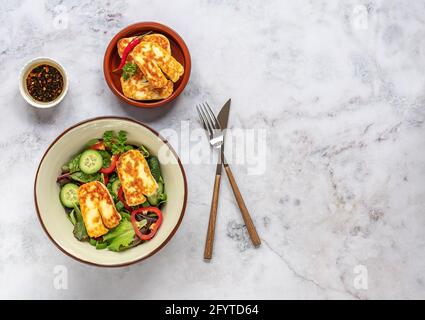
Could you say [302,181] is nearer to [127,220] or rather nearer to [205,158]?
[205,158]

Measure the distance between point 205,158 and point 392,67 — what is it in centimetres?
106

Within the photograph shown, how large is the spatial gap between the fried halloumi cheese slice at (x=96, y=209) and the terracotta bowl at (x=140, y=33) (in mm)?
449

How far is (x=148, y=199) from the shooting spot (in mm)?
2514

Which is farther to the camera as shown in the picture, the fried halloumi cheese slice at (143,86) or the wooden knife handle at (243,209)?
the wooden knife handle at (243,209)

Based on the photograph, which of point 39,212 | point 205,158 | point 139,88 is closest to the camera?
point 39,212

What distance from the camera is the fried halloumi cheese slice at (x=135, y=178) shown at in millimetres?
2428

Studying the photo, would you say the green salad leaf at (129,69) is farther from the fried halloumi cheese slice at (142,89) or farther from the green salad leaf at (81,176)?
the green salad leaf at (81,176)

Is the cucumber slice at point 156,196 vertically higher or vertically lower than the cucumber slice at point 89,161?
lower

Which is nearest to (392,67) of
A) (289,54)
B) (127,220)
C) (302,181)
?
(289,54)

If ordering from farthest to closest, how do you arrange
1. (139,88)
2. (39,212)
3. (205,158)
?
1. (205,158)
2. (139,88)
3. (39,212)

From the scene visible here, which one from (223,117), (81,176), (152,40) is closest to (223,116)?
(223,117)

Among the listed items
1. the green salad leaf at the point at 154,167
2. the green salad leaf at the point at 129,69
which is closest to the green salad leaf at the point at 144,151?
the green salad leaf at the point at 154,167

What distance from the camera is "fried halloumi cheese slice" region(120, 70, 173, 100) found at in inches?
101

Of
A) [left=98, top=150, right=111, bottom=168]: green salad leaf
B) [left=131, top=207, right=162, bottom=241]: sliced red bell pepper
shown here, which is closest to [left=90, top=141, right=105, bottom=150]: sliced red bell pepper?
[left=98, top=150, right=111, bottom=168]: green salad leaf
